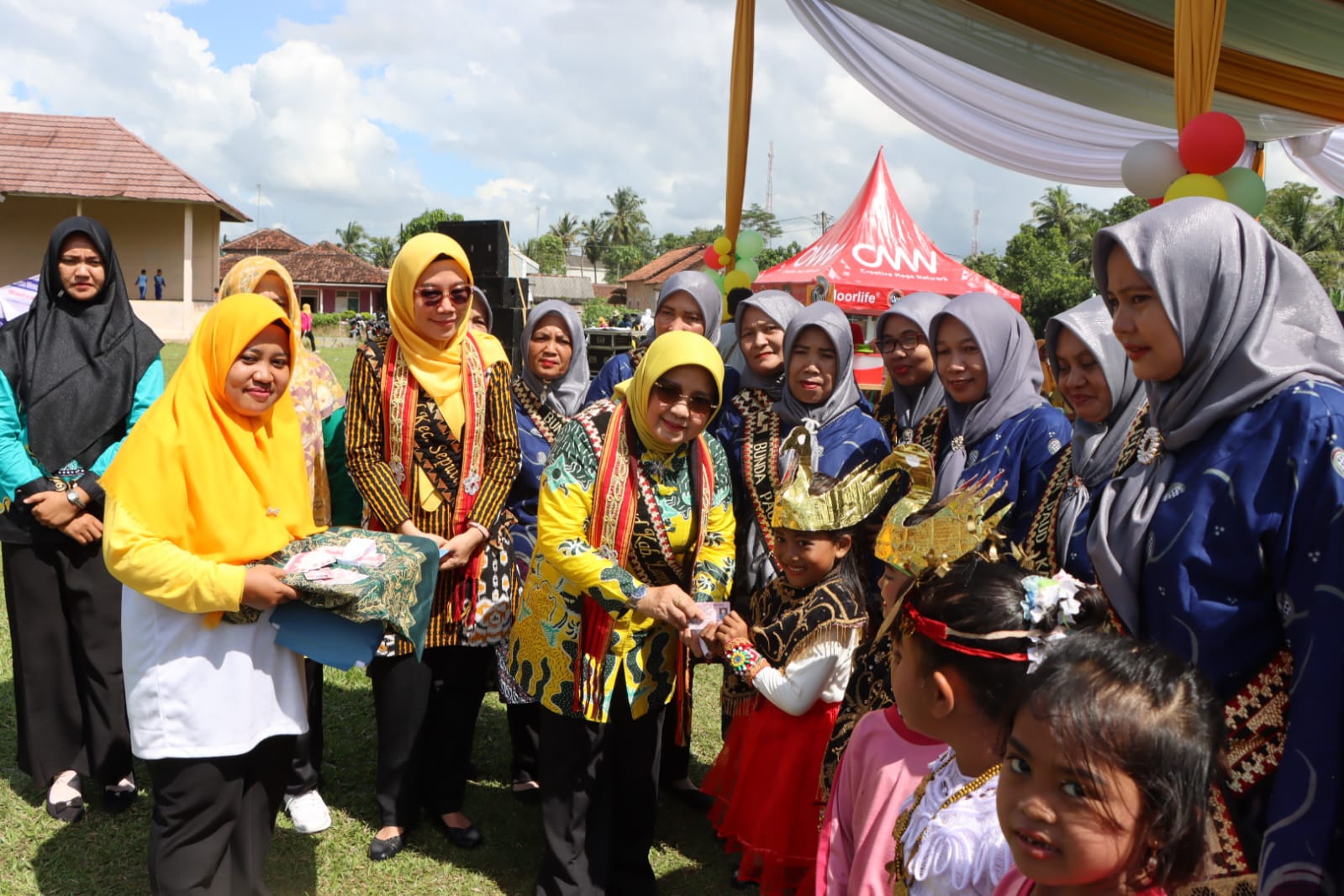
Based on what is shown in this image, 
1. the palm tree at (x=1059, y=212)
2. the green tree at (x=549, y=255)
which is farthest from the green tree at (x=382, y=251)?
the palm tree at (x=1059, y=212)

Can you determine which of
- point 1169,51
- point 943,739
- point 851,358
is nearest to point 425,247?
point 851,358

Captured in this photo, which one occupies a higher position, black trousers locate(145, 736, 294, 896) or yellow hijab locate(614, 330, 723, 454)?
yellow hijab locate(614, 330, 723, 454)

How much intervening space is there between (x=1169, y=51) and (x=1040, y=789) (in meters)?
6.71

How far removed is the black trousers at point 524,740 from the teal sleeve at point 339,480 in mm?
1007

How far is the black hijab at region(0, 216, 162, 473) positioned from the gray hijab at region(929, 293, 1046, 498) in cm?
281

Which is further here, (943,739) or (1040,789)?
(943,739)

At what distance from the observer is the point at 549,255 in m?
71.2

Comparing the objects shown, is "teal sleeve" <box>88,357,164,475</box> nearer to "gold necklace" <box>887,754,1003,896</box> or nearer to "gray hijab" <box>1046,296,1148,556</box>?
"gold necklace" <box>887,754,1003,896</box>

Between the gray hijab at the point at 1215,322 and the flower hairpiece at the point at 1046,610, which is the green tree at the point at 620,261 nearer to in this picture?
the gray hijab at the point at 1215,322

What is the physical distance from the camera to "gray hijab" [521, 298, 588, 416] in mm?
4184

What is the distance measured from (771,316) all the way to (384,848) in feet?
7.66

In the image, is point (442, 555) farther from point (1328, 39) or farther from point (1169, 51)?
point (1328, 39)

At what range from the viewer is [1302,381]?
166cm

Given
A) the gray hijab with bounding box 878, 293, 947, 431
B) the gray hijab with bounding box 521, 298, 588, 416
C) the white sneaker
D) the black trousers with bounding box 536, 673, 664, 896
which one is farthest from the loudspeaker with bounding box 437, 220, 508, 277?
the black trousers with bounding box 536, 673, 664, 896
